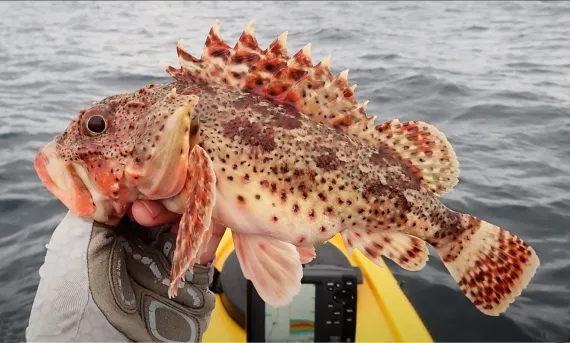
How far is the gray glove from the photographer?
2896mm

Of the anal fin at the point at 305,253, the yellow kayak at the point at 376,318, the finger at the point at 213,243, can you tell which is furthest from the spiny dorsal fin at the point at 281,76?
the yellow kayak at the point at 376,318

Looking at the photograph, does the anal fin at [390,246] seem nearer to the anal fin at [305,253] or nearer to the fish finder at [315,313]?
the anal fin at [305,253]

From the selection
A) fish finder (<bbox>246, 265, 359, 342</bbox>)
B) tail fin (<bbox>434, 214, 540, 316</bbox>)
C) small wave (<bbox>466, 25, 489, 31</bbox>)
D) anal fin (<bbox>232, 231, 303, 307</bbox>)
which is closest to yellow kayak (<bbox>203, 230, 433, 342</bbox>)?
fish finder (<bbox>246, 265, 359, 342</bbox>)

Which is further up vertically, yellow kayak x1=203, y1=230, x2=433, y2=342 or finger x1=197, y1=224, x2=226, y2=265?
finger x1=197, y1=224, x2=226, y2=265

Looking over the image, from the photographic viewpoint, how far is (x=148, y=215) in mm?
2723

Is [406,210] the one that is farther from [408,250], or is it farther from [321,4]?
[321,4]

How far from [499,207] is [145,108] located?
6.42m

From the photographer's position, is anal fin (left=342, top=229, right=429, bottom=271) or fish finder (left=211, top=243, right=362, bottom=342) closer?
anal fin (left=342, top=229, right=429, bottom=271)

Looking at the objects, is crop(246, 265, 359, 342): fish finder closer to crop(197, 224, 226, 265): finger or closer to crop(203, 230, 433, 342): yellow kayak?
crop(203, 230, 433, 342): yellow kayak

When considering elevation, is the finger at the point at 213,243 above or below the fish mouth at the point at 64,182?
below

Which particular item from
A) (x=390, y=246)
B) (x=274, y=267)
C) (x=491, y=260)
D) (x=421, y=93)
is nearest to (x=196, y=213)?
(x=274, y=267)

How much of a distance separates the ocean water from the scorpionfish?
327cm

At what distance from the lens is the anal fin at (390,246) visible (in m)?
2.87

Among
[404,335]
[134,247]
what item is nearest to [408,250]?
[134,247]
